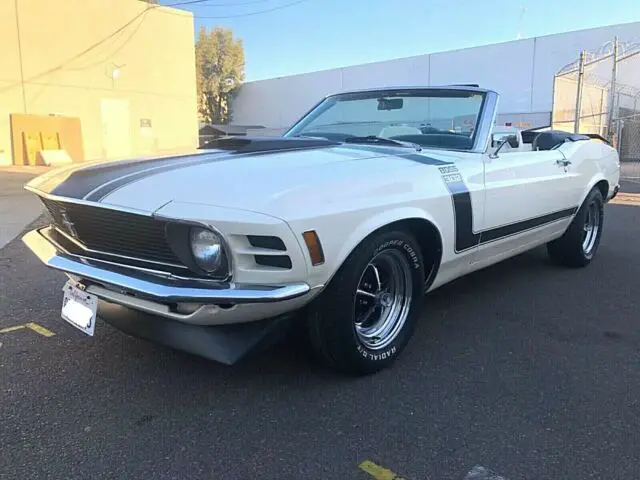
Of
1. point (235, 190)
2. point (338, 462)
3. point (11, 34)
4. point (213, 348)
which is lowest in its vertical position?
point (338, 462)

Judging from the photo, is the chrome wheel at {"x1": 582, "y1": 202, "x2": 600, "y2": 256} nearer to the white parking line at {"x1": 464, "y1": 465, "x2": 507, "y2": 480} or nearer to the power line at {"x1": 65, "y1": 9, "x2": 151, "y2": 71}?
the white parking line at {"x1": 464, "y1": 465, "x2": 507, "y2": 480}

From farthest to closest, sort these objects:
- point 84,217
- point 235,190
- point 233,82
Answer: point 233,82, point 84,217, point 235,190

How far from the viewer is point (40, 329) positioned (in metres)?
3.60

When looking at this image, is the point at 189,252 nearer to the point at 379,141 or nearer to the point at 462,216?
the point at 462,216

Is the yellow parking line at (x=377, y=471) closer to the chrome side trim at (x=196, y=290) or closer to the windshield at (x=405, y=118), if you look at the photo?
the chrome side trim at (x=196, y=290)

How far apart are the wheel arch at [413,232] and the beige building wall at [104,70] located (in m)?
20.0

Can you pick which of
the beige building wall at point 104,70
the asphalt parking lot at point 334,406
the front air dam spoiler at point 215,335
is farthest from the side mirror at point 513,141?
the beige building wall at point 104,70

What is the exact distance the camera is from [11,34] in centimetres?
2117

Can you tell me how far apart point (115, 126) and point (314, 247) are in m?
25.2

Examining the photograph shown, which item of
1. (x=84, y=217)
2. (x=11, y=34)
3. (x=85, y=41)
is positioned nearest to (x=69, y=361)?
(x=84, y=217)

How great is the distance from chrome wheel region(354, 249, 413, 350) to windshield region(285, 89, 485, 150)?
112 centimetres

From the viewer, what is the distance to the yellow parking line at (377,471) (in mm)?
2074

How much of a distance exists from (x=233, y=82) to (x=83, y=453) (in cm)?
5194

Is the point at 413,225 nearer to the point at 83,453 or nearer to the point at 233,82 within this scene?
the point at 83,453
